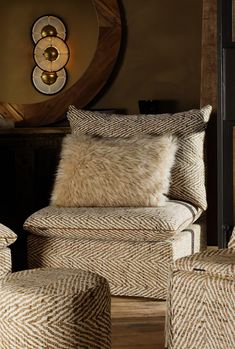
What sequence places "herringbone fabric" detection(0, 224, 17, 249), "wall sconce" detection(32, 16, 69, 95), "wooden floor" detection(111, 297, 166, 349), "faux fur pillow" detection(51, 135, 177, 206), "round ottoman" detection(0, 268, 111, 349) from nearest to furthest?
"round ottoman" detection(0, 268, 111, 349) < "wooden floor" detection(111, 297, 166, 349) < "herringbone fabric" detection(0, 224, 17, 249) < "faux fur pillow" detection(51, 135, 177, 206) < "wall sconce" detection(32, 16, 69, 95)

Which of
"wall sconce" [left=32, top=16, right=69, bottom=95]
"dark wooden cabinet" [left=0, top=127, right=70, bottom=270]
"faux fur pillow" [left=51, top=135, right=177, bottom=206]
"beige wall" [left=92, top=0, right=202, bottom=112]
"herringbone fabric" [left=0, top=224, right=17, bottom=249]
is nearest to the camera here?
"herringbone fabric" [left=0, top=224, right=17, bottom=249]

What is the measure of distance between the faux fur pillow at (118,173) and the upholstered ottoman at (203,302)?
3.87ft

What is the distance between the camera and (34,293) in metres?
2.63

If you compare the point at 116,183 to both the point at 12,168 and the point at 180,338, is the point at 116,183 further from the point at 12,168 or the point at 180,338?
the point at 180,338

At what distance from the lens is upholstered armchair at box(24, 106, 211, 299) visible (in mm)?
3824

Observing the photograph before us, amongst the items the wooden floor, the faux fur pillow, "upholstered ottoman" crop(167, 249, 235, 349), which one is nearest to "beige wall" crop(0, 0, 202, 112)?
the faux fur pillow

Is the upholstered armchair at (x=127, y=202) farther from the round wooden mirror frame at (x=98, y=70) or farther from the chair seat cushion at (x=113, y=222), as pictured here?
the round wooden mirror frame at (x=98, y=70)

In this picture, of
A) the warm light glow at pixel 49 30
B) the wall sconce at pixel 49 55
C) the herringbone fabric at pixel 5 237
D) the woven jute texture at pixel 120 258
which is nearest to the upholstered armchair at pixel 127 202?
the woven jute texture at pixel 120 258

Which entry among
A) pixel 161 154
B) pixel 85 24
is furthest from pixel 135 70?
pixel 161 154

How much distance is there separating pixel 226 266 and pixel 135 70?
8.51ft

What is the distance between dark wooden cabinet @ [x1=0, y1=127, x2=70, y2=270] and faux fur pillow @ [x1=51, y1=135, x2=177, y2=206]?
0.60m

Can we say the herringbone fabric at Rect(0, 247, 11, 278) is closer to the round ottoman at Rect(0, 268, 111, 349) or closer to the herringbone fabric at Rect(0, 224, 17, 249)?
the herringbone fabric at Rect(0, 224, 17, 249)

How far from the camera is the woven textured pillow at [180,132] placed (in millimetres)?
4277

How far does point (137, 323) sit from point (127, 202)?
0.78 metres
